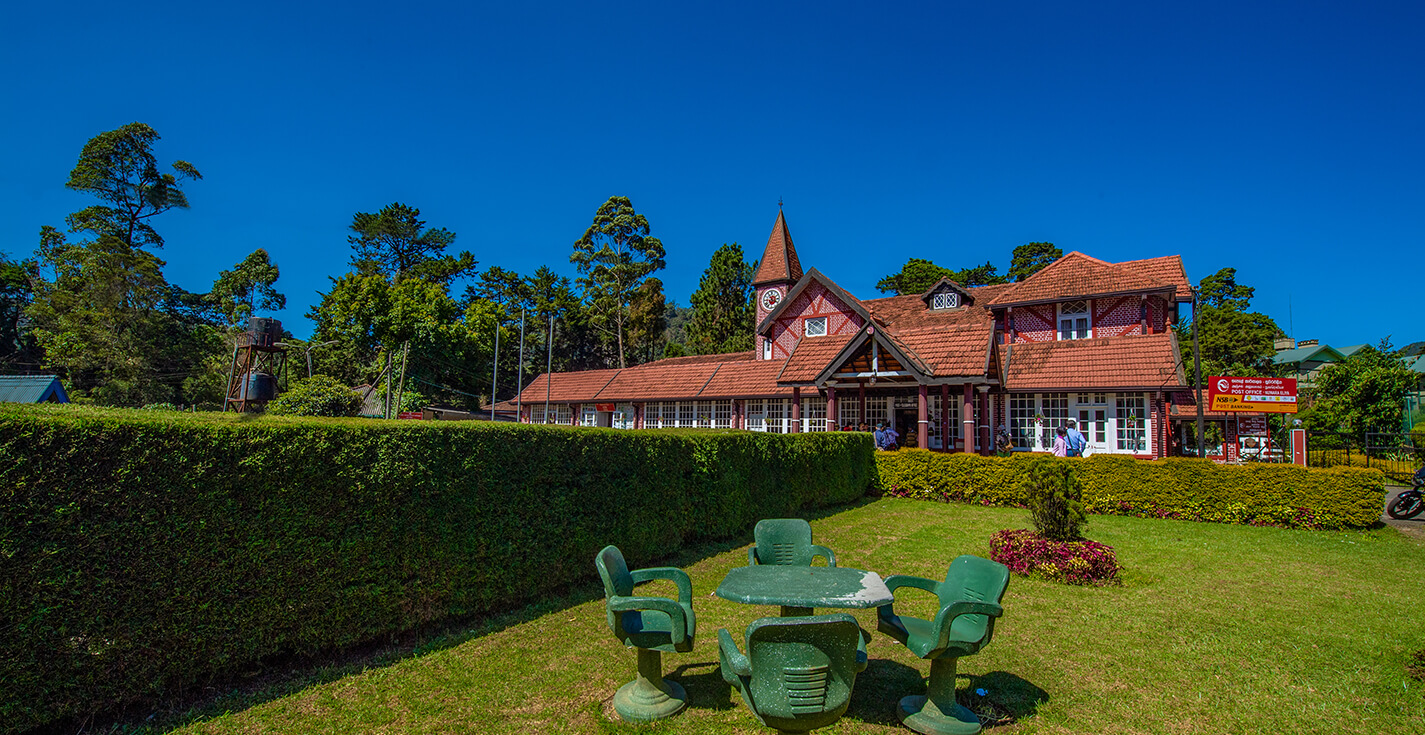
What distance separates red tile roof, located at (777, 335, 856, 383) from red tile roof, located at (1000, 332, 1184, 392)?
625 cm

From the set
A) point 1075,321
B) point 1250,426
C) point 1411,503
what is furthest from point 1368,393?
point 1411,503

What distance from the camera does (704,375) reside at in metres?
28.7

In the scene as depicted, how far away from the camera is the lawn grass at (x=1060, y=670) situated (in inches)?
169

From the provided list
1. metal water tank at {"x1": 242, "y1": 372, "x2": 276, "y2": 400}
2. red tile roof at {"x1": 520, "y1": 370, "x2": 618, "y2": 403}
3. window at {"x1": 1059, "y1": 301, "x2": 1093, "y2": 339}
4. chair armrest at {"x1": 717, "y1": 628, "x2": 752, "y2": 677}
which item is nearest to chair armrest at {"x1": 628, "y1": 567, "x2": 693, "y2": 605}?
chair armrest at {"x1": 717, "y1": 628, "x2": 752, "y2": 677}

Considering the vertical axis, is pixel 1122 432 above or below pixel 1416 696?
above

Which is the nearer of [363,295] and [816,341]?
[816,341]

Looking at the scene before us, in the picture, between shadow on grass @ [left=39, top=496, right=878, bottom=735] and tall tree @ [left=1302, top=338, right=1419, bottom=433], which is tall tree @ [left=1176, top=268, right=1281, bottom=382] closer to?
tall tree @ [left=1302, top=338, right=1419, bottom=433]

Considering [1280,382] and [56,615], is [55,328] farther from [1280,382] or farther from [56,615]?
[1280,382]

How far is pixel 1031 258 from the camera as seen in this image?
55281 millimetres

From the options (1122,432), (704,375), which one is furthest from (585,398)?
(1122,432)

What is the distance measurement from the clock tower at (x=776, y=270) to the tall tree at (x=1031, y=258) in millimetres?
29382

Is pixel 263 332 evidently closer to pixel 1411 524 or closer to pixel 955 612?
pixel 955 612

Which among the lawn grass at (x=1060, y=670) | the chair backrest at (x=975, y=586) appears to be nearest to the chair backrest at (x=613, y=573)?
the lawn grass at (x=1060, y=670)

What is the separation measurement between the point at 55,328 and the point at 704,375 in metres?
38.7
